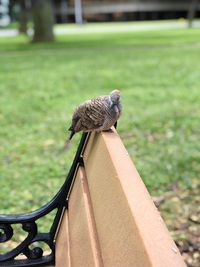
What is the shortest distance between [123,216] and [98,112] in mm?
1024

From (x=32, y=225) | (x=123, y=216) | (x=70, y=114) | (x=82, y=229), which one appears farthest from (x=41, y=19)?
(x=123, y=216)

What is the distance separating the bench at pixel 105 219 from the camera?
105cm

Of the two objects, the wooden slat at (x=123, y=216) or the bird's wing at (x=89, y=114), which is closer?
the wooden slat at (x=123, y=216)

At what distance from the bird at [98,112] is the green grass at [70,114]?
5.58 ft

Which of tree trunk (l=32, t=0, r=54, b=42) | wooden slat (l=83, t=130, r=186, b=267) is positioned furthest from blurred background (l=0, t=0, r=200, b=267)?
tree trunk (l=32, t=0, r=54, b=42)

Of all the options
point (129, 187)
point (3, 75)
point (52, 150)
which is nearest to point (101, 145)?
point (129, 187)

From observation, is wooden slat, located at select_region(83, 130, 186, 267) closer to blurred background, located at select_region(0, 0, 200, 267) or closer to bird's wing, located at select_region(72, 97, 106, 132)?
bird's wing, located at select_region(72, 97, 106, 132)

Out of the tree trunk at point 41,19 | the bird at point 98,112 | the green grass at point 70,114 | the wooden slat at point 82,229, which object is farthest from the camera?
the tree trunk at point 41,19

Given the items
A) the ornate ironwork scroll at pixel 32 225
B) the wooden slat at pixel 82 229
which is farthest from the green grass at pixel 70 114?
the wooden slat at pixel 82 229

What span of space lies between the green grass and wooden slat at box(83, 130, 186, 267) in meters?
2.19

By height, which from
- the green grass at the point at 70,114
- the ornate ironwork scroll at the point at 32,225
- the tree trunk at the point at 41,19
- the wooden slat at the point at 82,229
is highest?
the wooden slat at the point at 82,229

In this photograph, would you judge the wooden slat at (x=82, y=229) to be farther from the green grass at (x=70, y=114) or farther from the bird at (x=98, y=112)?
the green grass at (x=70, y=114)

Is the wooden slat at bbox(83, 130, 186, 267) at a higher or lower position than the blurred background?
higher

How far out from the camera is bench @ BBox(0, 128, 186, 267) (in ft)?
3.43
